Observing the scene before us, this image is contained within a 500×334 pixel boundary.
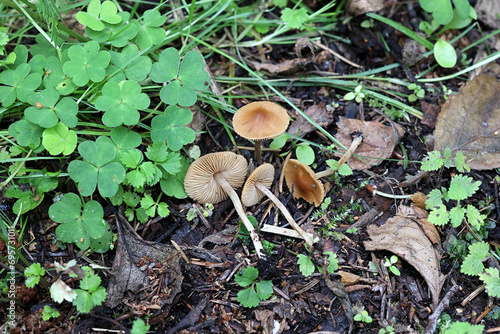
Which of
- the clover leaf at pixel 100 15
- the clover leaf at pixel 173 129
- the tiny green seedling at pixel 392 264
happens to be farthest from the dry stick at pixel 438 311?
the clover leaf at pixel 100 15

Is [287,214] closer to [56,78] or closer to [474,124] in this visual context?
[474,124]

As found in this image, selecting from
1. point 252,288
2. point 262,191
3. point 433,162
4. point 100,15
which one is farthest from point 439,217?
point 100,15

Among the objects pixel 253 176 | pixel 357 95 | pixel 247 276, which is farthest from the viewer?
pixel 357 95

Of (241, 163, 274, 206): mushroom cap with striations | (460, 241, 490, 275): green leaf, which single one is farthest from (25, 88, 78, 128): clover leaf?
(460, 241, 490, 275): green leaf

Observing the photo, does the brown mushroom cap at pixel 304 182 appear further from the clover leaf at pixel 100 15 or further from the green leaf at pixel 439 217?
the clover leaf at pixel 100 15

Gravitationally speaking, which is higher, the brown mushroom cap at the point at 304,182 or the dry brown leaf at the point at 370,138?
the dry brown leaf at the point at 370,138

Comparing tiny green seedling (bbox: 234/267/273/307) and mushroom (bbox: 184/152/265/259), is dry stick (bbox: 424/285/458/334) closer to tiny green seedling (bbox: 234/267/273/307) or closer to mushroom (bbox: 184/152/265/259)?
tiny green seedling (bbox: 234/267/273/307)

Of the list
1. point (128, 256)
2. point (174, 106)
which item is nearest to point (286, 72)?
point (174, 106)
